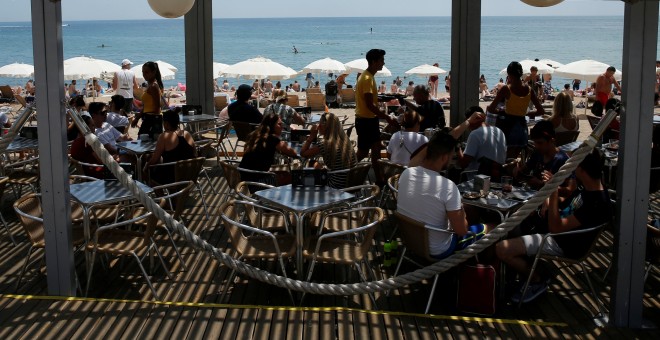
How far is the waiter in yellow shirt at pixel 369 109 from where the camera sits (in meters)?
8.09

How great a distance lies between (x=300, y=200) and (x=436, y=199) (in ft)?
3.22

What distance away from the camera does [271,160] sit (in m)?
6.81

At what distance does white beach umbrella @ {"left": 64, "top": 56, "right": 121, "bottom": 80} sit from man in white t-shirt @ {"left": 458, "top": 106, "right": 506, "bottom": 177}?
15.2 m

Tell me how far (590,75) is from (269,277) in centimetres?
1778

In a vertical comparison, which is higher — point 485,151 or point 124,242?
point 485,151

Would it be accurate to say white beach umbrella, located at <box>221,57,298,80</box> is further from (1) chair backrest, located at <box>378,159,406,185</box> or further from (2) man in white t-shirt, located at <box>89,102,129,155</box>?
(1) chair backrest, located at <box>378,159,406,185</box>

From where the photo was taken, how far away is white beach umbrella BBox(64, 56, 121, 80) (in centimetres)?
1988

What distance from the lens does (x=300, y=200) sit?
17.0 feet

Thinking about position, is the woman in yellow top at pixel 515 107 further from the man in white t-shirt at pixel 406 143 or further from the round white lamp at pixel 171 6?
the round white lamp at pixel 171 6

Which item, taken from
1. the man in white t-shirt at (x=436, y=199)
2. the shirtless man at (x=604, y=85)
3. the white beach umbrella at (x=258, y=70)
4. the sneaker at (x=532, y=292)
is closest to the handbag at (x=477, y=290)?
the man in white t-shirt at (x=436, y=199)

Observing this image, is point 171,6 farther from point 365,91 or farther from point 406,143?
point 365,91

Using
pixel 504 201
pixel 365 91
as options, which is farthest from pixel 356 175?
pixel 365 91

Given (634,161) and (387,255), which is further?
(387,255)

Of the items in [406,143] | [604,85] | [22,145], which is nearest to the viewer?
[406,143]
